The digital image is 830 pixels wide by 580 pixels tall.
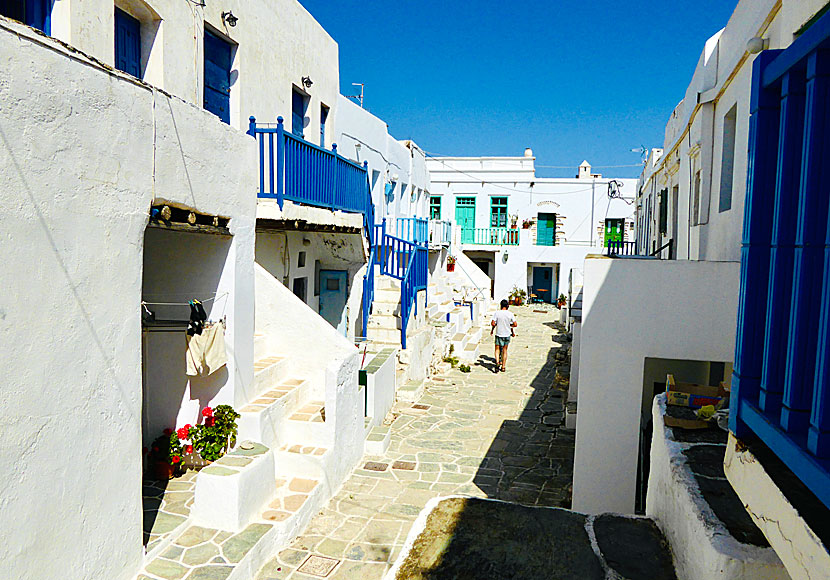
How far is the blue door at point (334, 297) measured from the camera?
13648 millimetres

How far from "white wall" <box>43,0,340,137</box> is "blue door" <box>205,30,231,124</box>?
0.39ft

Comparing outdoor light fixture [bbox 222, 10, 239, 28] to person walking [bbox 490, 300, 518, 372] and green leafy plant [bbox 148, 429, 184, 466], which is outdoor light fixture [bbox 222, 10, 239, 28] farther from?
person walking [bbox 490, 300, 518, 372]

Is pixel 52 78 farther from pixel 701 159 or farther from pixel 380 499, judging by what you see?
pixel 701 159

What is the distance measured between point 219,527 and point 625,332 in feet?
15.3

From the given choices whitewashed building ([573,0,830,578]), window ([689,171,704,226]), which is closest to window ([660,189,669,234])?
window ([689,171,704,226])

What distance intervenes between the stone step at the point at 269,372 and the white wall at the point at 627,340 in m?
4.13

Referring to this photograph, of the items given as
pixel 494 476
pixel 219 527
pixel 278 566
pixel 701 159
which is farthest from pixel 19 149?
pixel 701 159

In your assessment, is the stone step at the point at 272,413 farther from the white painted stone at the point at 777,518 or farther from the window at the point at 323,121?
the window at the point at 323,121

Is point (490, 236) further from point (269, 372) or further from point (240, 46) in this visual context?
point (269, 372)

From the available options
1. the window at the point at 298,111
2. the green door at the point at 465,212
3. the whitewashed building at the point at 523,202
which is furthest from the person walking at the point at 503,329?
the green door at the point at 465,212

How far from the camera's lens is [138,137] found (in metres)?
5.00

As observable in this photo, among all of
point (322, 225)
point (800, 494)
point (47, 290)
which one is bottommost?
point (800, 494)

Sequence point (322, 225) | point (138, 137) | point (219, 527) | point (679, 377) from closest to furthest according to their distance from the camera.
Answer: point (138, 137) < point (219, 527) < point (322, 225) < point (679, 377)

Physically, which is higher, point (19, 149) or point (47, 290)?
point (19, 149)
